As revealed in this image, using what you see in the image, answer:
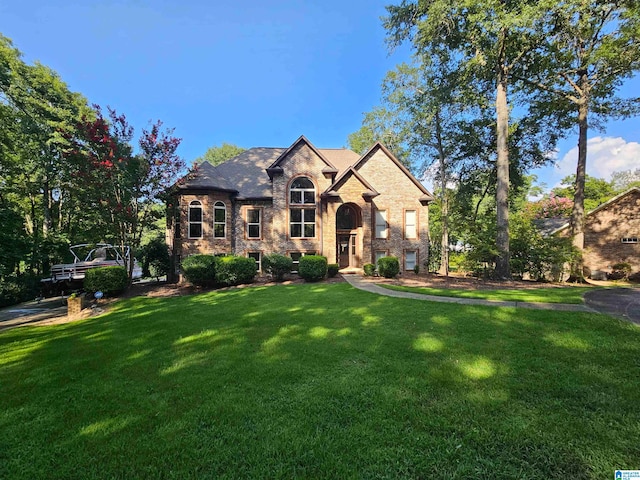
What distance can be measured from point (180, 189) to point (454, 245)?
90.5 feet

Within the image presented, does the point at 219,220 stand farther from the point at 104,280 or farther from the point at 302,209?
the point at 104,280

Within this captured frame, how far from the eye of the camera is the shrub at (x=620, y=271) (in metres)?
19.2

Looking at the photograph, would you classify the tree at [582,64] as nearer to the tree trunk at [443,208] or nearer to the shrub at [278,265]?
the tree trunk at [443,208]

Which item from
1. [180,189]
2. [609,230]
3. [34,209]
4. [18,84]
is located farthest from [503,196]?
[34,209]

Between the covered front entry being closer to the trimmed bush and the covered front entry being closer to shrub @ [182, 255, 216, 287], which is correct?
the trimmed bush

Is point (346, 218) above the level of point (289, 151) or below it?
below

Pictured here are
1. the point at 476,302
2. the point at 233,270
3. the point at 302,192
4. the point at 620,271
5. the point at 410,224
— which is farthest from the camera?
the point at 410,224

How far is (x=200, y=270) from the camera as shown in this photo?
13508mm

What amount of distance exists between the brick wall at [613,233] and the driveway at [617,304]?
14.0 meters

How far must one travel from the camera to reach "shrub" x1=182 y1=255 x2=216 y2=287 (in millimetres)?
13422

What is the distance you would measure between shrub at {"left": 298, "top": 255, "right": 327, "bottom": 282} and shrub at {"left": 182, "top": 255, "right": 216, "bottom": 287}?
449 cm

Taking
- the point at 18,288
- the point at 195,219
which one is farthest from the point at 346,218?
the point at 18,288

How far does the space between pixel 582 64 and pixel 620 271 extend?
14.0 meters

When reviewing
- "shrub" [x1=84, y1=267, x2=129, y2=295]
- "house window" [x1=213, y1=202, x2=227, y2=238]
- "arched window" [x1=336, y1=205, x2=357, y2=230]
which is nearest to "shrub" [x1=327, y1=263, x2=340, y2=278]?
"arched window" [x1=336, y1=205, x2=357, y2=230]
